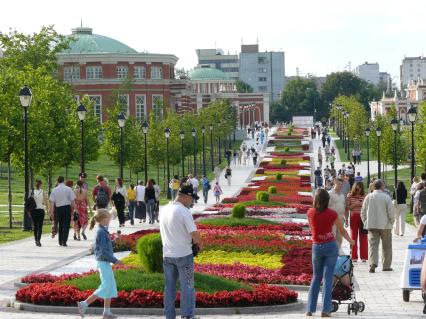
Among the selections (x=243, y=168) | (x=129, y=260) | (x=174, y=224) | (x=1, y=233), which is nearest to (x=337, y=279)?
(x=174, y=224)

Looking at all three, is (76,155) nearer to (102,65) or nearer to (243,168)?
(243,168)

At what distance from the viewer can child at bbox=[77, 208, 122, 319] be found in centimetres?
1482

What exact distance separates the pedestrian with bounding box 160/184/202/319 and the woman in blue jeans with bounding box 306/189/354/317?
1.89 metres

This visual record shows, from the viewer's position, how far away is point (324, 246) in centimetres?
1519

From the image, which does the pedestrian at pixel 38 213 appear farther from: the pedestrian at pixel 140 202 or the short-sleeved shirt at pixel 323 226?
the short-sleeved shirt at pixel 323 226

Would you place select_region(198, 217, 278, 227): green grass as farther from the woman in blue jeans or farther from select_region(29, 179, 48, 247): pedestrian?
the woman in blue jeans

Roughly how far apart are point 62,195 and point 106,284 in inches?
484

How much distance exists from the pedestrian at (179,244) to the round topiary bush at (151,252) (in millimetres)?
2885

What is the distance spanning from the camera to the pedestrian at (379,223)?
21188mm

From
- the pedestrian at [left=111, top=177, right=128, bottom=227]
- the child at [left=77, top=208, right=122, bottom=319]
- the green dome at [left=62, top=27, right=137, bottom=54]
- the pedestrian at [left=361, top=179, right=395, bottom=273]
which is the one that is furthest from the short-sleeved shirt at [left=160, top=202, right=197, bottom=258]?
the green dome at [left=62, top=27, right=137, bottom=54]

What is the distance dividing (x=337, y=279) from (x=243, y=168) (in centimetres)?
7207

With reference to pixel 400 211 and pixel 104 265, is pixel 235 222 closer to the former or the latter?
pixel 400 211

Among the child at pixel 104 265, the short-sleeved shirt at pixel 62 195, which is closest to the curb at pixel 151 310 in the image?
the child at pixel 104 265

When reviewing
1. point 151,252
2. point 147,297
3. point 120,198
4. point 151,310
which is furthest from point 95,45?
point 151,310
